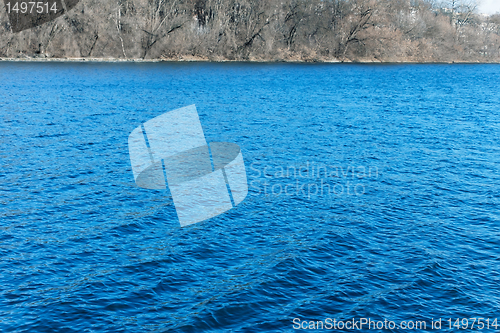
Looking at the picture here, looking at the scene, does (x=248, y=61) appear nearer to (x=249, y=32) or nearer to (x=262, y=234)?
(x=249, y=32)

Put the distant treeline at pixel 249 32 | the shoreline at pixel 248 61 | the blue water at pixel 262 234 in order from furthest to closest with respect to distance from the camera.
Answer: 1. the distant treeline at pixel 249 32
2. the shoreline at pixel 248 61
3. the blue water at pixel 262 234

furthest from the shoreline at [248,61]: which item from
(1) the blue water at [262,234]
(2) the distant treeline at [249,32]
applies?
(1) the blue water at [262,234]

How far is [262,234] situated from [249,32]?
121581 millimetres

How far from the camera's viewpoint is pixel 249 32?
13250 centimetres

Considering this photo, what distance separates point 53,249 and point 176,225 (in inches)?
195

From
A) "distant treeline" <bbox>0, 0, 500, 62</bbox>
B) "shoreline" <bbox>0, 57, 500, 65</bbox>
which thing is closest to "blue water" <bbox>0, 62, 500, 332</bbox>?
"shoreline" <bbox>0, 57, 500, 65</bbox>

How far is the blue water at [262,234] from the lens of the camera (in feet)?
43.4

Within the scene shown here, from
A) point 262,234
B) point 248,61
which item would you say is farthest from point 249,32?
point 262,234

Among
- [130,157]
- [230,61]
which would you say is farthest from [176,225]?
[230,61]

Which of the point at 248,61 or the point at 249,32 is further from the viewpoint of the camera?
the point at 248,61

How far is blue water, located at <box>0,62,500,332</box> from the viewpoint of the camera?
43.4 ft

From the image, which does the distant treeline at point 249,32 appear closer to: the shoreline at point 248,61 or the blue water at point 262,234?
the shoreline at point 248,61

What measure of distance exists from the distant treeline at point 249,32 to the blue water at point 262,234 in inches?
3264

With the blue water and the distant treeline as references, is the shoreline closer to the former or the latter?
the distant treeline
